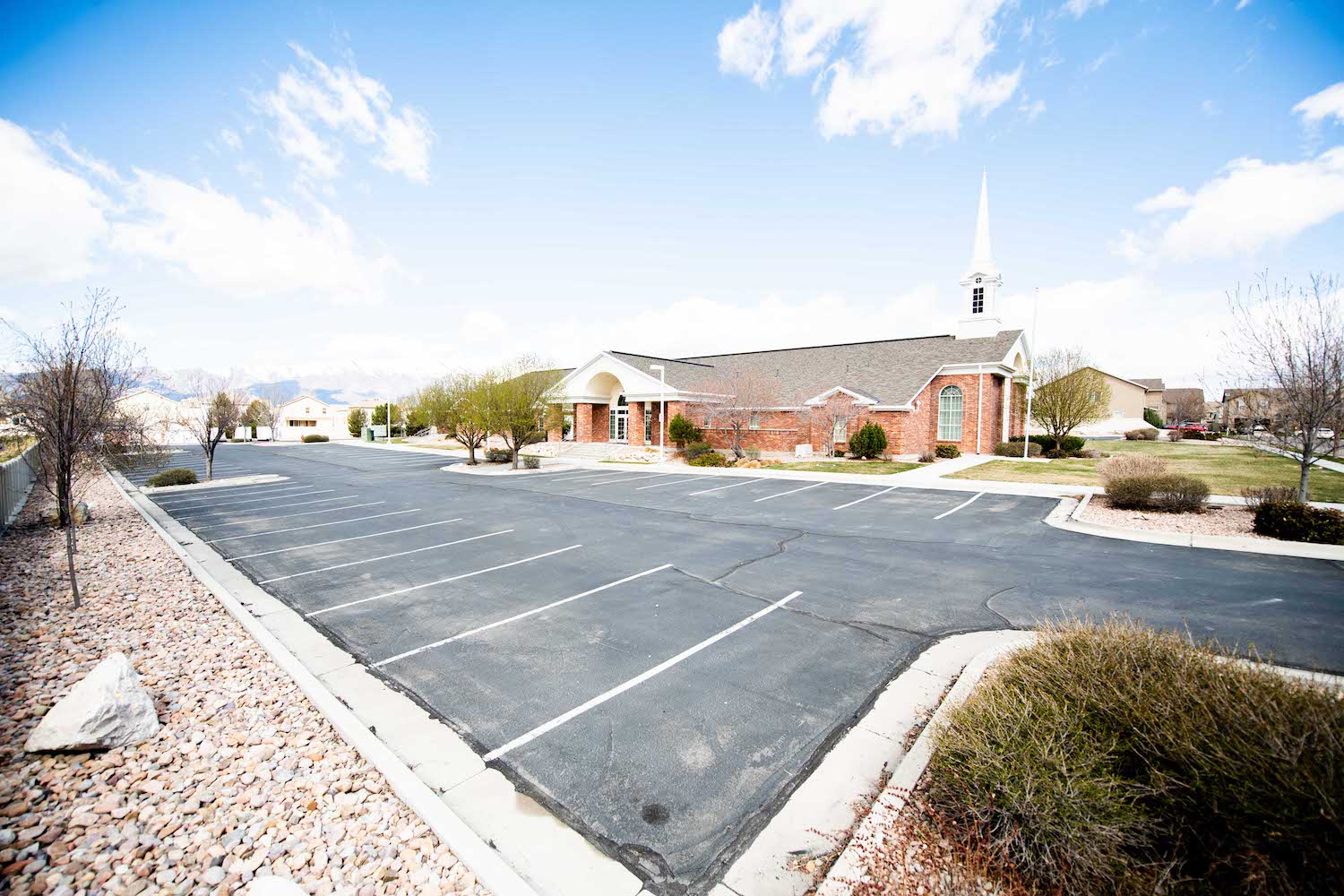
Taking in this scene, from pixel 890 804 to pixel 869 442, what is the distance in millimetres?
26934

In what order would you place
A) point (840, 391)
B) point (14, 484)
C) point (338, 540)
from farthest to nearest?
point (840, 391), point (14, 484), point (338, 540)

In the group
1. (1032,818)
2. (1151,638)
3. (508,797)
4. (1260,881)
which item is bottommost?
(508,797)

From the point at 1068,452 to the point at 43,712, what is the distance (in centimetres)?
4114

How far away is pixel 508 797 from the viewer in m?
3.74

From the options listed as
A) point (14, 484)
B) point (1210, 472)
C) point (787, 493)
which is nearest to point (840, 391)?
point (787, 493)

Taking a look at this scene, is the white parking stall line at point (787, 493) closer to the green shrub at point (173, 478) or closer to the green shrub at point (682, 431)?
the green shrub at point (682, 431)

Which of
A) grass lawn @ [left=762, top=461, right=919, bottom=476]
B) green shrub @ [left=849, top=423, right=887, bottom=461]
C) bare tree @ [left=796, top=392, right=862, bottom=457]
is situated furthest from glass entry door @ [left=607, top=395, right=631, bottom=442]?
green shrub @ [left=849, top=423, right=887, bottom=461]

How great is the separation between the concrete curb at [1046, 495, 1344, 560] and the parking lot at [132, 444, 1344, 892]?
2.00 ft

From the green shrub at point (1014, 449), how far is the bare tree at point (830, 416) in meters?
8.80

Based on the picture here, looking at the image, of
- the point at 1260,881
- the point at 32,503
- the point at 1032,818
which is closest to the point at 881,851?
the point at 1032,818

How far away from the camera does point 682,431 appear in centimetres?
3284

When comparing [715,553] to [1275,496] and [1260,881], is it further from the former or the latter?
[1275,496]

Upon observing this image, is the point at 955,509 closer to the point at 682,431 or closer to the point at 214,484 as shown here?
the point at 682,431

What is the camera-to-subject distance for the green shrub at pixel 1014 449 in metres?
31.0
